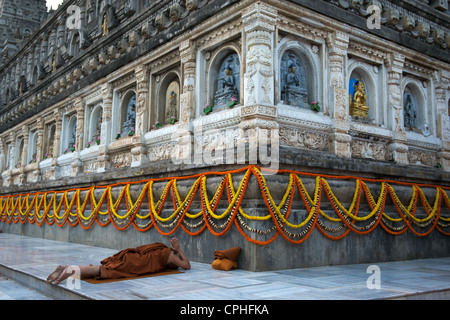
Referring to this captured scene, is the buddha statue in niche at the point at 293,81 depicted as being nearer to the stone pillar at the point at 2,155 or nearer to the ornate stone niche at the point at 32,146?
the ornate stone niche at the point at 32,146

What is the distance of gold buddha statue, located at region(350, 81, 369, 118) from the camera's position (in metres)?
10.5

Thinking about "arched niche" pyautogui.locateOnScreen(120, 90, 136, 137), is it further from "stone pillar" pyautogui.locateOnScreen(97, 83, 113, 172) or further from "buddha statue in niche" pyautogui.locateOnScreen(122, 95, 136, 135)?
"stone pillar" pyautogui.locateOnScreen(97, 83, 113, 172)

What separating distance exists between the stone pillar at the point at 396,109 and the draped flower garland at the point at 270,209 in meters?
1.44

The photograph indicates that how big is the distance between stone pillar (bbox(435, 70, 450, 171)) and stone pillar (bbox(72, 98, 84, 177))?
37.6ft

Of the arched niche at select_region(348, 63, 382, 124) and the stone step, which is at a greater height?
the arched niche at select_region(348, 63, 382, 124)

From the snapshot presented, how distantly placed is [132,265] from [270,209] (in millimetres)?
2263

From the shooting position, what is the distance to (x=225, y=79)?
31.8 ft

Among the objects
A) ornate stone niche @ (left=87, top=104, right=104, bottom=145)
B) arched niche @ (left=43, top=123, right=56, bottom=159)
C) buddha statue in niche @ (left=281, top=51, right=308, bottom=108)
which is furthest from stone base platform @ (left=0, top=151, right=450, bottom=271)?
arched niche @ (left=43, top=123, right=56, bottom=159)

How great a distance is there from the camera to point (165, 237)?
331 inches

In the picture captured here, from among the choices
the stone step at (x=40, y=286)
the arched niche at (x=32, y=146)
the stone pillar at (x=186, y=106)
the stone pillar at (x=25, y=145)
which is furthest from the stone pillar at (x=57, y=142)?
the stone step at (x=40, y=286)

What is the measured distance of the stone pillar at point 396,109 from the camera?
10.7 metres
